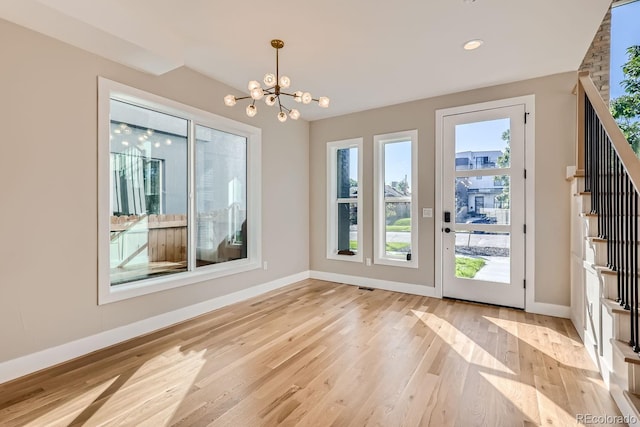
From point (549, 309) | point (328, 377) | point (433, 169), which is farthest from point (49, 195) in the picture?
point (549, 309)

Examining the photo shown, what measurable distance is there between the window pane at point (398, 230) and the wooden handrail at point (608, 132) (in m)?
2.11

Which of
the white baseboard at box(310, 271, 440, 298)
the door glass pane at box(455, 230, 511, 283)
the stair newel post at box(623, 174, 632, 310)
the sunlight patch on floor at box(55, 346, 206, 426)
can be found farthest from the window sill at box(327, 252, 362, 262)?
the stair newel post at box(623, 174, 632, 310)

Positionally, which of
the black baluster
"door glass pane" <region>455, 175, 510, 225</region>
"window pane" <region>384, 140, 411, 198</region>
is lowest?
the black baluster

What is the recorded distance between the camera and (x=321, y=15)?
8.30 feet

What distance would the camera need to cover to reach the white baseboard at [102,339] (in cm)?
229

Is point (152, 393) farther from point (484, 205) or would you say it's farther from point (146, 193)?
point (484, 205)

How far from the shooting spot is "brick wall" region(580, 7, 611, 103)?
3.95m

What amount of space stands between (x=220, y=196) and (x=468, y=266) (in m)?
3.42

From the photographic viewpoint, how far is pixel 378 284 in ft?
15.8

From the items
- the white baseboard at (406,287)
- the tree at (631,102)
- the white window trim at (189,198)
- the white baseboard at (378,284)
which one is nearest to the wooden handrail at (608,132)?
the tree at (631,102)

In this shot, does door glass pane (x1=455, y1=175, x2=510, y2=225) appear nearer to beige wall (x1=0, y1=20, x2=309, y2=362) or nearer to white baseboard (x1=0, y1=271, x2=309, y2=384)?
white baseboard (x1=0, y1=271, x2=309, y2=384)

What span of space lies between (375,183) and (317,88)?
169cm

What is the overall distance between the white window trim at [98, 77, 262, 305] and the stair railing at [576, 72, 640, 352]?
3.73 metres

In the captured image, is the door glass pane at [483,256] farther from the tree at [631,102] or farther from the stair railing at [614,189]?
the tree at [631,102]
